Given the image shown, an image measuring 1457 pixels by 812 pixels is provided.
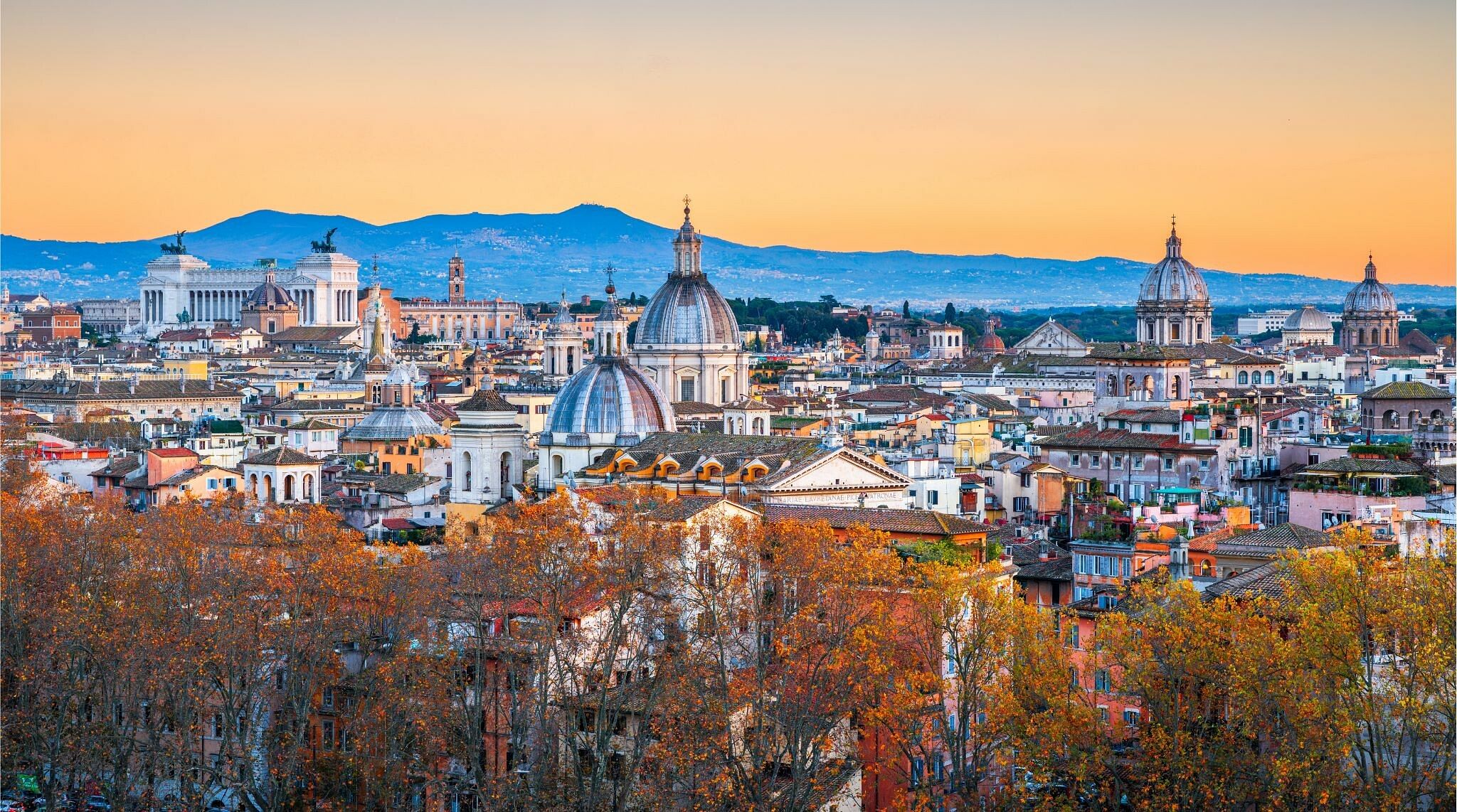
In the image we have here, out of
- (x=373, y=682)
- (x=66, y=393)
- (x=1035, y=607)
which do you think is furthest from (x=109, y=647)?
(x=66, y=393)

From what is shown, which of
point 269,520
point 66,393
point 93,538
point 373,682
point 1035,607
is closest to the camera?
point 1035,607

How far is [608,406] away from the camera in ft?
174

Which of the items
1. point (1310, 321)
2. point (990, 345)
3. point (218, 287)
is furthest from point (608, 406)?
point (218, 287)

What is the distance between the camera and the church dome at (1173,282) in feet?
354

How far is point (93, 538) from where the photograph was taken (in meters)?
38.5

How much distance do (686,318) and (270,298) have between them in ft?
332

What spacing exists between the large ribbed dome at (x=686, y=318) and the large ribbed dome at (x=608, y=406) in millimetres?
15761

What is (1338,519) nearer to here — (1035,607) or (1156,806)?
(1035,607)

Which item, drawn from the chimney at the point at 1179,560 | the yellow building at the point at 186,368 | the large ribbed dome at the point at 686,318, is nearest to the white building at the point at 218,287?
the yellow building at the point at 186,368

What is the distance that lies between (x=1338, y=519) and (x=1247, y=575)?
26.7 ft

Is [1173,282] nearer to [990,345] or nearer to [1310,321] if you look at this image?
[990,345]

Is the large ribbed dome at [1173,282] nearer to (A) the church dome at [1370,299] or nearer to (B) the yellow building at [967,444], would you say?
(A) the church dome at [1370,299]

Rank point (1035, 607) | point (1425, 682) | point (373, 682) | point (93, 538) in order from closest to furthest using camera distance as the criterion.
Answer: point (1425, 682) → point (1035, 607) → point (373, 682) → point (93, 538)

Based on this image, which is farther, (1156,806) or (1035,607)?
(1035,607)
